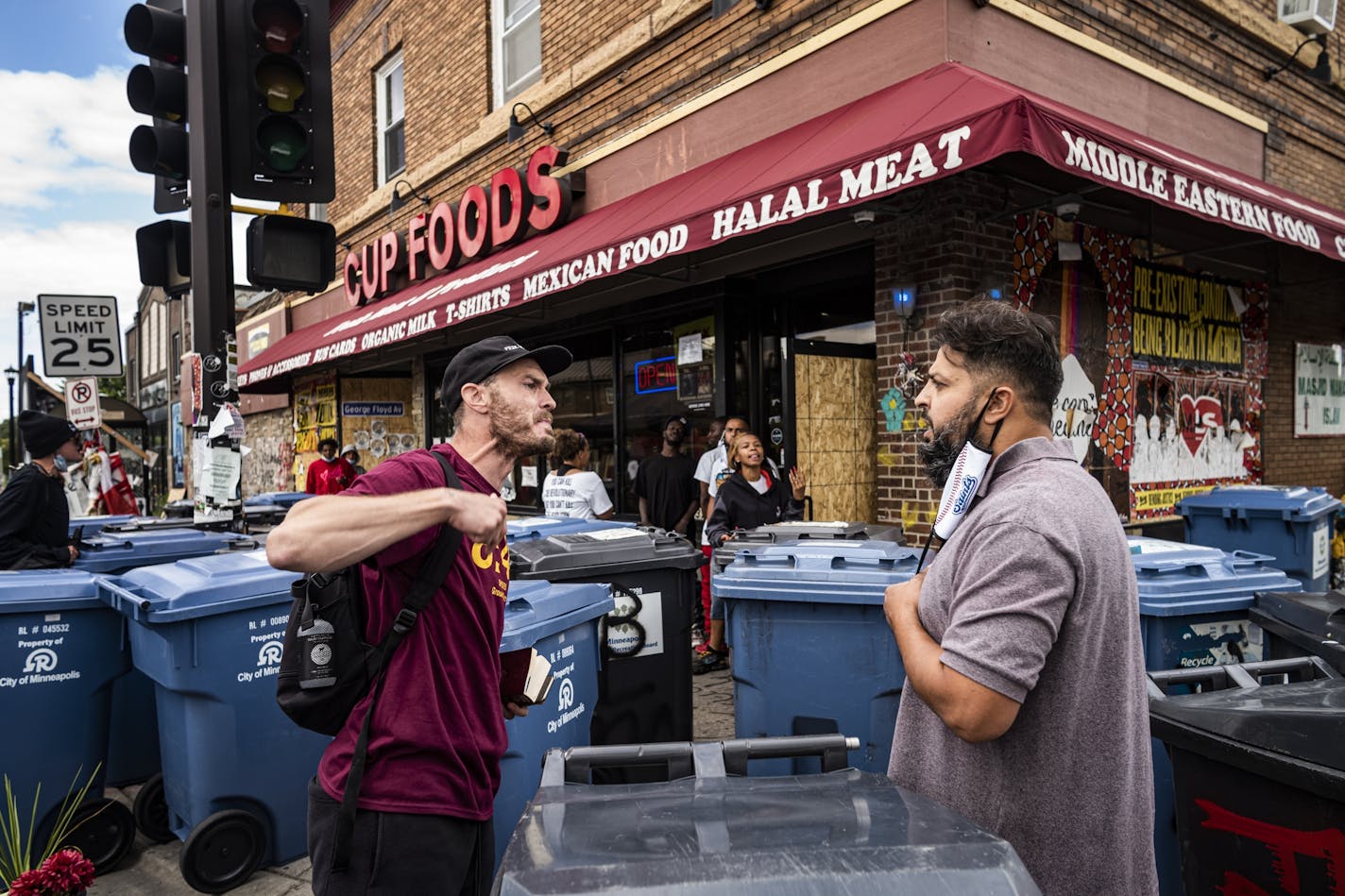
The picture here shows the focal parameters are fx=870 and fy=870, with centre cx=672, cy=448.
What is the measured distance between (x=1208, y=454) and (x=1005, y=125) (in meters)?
5.65

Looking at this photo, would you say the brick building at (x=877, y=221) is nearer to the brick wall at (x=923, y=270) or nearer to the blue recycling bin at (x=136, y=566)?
the brick wall at (x=923, y=270)

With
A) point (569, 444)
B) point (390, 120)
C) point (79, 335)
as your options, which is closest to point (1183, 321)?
point (569, 444)

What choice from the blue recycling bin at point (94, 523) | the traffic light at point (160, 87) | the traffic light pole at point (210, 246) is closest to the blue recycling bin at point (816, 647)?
the traffic light pole at point (210, 246)

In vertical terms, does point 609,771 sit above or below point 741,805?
below

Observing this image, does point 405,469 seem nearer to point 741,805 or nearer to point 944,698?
point 741,805

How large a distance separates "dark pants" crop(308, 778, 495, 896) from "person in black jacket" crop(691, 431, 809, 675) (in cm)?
389

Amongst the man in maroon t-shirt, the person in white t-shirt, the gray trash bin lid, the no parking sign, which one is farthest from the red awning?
the no parking sign

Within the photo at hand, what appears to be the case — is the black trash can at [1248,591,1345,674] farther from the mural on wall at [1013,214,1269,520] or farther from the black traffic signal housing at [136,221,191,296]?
the black traffic signal housing at [136,221,191,296]

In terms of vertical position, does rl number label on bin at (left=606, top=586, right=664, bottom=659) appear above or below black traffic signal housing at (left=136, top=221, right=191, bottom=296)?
below

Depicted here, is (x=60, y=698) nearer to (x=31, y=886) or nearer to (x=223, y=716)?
(x=223, y=716)

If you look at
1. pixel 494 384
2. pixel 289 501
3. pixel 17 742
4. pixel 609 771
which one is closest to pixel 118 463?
pixel 289 501

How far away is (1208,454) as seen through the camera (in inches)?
332

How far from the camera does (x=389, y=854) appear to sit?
1956mm

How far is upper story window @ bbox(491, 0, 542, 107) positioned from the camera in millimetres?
10461
